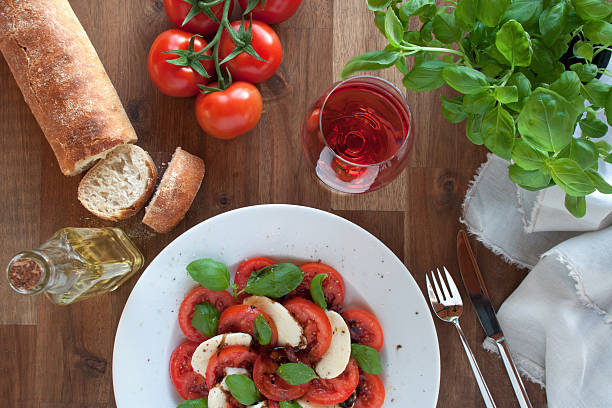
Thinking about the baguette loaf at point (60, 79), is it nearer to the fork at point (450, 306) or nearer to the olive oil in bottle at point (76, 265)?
the olive oil in bottle at point (76, 265)

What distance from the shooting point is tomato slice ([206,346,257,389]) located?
1.42m

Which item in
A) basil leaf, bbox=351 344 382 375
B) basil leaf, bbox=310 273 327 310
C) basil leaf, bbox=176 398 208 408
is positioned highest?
basil leaf, bbox=310 273 327 310

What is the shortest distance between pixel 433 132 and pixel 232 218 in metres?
0.69

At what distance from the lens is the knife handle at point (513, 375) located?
1.55m

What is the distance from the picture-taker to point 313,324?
1443mm

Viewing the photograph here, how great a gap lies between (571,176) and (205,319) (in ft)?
3.38

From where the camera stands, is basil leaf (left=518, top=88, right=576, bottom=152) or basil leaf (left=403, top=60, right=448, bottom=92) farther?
basil leaf (left=403, top=60, right=448, bottom=92)

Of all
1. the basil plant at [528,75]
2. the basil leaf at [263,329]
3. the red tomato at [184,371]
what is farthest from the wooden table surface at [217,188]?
the basil plant at [528,75]

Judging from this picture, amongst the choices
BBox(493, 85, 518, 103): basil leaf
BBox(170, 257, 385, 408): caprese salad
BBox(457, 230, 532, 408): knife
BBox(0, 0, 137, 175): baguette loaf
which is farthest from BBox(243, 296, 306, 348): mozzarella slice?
BBox(493, 85, 518, 103): basil leaf

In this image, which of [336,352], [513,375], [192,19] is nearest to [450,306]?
[513,375]

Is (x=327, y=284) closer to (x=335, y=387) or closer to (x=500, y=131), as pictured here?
(x=335, y=387)

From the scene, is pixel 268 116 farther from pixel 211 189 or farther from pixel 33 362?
pixel 33 362

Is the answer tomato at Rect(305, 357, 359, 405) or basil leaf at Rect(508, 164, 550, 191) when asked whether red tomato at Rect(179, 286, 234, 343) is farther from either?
basil leaf at Rect(508, 164, 550, 191)

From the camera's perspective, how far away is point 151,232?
5.21ft
